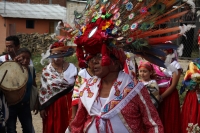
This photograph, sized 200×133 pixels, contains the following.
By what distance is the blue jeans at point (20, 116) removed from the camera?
21.1ft

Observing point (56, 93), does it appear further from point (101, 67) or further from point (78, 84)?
point (101, 67)

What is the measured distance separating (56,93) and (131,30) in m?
3.27

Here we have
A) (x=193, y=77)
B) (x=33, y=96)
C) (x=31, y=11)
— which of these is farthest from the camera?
(x=31, y=11)

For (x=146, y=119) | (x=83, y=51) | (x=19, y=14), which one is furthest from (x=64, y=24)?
(x=19, y=14)

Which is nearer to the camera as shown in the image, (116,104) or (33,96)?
(116,104)

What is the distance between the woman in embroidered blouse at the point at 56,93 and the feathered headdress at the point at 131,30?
2.78 metres

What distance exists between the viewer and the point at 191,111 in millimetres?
6480

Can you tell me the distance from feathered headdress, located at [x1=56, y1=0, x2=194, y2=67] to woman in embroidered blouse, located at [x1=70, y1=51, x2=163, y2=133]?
0.41ft

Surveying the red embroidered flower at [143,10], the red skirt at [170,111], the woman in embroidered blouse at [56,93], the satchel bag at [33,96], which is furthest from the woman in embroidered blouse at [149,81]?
the red embroidered flower at [143,10]

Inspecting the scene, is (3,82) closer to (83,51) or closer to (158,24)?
(83,51)

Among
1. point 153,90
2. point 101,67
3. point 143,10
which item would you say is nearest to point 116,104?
point 101,67

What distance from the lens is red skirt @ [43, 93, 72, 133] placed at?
267 inches

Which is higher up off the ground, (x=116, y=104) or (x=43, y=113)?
(x=116, y=104)

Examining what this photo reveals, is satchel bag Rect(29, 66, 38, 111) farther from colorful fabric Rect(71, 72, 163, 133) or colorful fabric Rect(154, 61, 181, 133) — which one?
colorful fabric Rect(71, 72, 163, 133)
